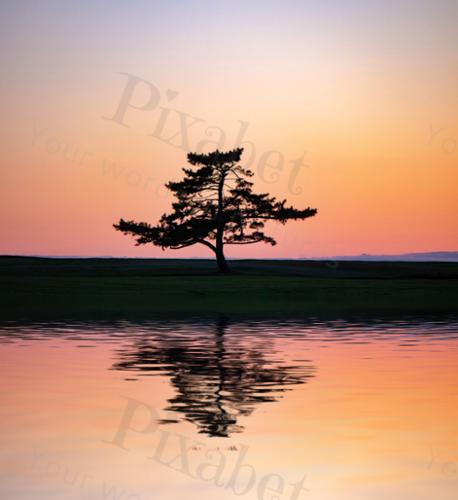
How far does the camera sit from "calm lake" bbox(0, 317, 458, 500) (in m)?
11.3

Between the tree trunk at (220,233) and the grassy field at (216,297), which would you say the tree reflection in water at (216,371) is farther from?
the tree trunk at (220,233)

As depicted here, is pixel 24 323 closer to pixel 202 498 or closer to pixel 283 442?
pixel 283 442

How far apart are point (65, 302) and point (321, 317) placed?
1615 centimetres

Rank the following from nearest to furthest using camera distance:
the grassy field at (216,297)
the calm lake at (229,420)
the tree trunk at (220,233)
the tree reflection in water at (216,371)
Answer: the calm lake at (229,420) < the tree reflection in water at (216,371) < the grassy field at (216,297) < the tree trunk at (220,233)

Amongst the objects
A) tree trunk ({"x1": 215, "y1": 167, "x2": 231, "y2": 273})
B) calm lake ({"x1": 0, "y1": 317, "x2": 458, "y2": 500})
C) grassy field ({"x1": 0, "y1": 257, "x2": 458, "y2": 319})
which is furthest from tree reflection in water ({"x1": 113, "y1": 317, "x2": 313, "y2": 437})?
tree trunk ({"x1": 215, "y1": 167, "x2": 231, "y2": 273})

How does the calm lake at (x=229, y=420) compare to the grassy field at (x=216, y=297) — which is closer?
the calm lake at (x=229, y=420)

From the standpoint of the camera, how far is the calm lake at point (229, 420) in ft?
37.0

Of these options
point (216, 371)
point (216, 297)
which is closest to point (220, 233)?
point (216, 297)

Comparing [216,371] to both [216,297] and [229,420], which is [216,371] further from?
[216,297]

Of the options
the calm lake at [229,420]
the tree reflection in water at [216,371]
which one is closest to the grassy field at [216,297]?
the tree reflection in water at [216,371]

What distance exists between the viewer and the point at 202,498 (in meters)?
10.7

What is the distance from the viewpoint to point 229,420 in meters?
15.4

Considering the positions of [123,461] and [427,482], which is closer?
[427,482]

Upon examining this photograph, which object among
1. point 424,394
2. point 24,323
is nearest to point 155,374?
point 424,394
